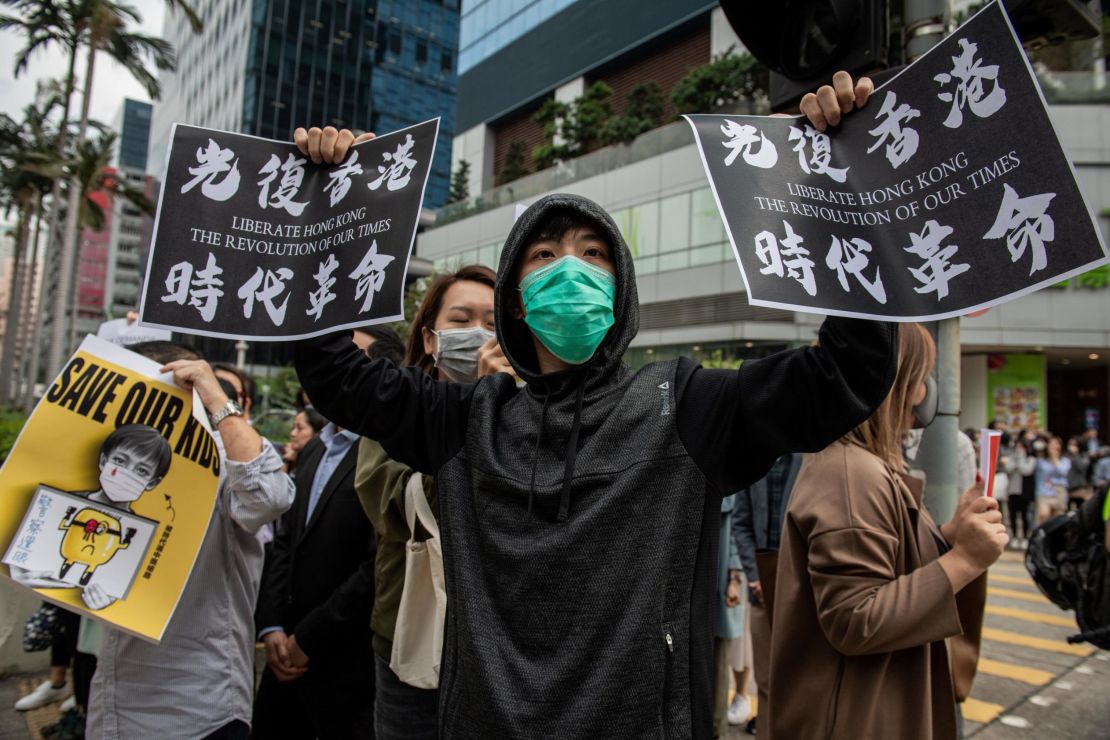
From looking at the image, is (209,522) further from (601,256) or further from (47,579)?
(601,256)

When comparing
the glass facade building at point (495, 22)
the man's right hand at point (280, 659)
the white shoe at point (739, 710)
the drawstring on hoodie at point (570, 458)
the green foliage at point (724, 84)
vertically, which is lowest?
the white shoe at point (739, 710)

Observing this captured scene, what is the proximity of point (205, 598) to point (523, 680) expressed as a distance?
1.42 meters

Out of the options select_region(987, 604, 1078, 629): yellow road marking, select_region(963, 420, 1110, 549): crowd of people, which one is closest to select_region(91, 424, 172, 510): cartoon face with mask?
select_region(987, 604, 1078, 629): yellow road marking

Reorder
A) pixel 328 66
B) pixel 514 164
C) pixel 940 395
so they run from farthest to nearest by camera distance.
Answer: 1. pixel 328 66
2. pixel 514 164
3. pixel 940 395

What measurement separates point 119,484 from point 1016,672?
6.43 metres

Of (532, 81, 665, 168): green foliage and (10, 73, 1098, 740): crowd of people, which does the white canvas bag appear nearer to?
(10, 73, 1098, 740): crowd of people

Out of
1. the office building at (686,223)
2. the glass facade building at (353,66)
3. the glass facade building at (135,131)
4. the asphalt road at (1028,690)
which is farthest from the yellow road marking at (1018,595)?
the glass facade building at (135,131)

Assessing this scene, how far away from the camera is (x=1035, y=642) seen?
677 centimetres

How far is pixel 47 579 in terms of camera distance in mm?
2066

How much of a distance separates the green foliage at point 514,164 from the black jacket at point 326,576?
3279 centimetres

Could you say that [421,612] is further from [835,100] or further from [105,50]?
[105,50]

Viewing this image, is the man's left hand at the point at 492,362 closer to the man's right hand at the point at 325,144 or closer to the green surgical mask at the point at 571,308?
the green surgical mask at the point at 571,308

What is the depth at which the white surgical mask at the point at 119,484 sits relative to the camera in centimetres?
219

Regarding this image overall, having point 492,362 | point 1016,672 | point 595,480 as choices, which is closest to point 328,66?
point 1016,672
